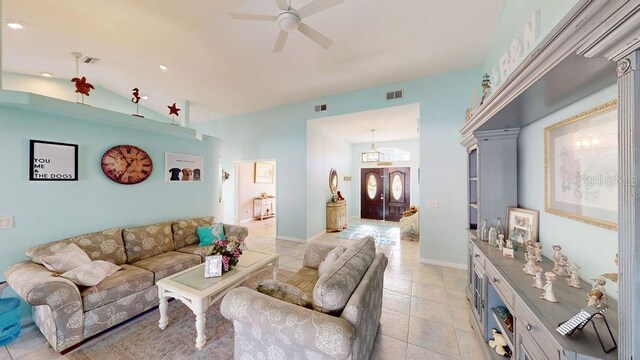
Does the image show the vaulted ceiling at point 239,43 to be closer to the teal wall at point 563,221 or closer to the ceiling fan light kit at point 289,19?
the ceiling fan light kit at point 289,19

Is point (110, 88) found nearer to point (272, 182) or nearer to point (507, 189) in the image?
point (272, 182)

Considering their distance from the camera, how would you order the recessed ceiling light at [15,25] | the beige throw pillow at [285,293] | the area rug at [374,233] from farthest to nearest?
the area rug at [374,233], the recessed ceiling light at [15,25], the beige throw pillow at [285,293]

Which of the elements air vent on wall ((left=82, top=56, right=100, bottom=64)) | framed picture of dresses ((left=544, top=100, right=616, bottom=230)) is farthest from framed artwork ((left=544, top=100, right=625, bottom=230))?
air vent on wall ((left=82, top=56, right=100, bottom=64))

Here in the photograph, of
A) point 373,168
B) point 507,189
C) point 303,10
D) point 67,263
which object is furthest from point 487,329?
point 373,168

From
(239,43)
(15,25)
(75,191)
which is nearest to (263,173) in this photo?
(239,43)

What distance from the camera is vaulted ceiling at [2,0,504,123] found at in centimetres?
249

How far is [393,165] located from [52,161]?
770 cm

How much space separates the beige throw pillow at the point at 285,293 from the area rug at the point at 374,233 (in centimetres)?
391

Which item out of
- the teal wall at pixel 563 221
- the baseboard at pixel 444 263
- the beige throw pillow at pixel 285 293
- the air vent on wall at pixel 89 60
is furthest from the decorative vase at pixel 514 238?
the air vent on wall at pixel 89 60

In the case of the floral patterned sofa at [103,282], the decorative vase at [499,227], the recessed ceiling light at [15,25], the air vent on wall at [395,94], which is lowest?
the floral patterned sofa at [103,282]

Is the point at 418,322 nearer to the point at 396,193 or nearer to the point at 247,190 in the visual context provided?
the point at 396,193

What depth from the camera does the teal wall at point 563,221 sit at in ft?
3.92

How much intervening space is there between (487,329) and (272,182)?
8.32m

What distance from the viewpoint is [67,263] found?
2184 millimetres
